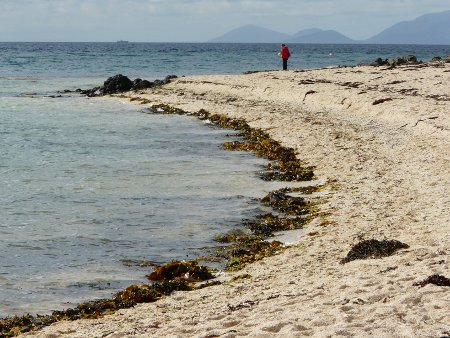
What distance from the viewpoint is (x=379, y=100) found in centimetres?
2441

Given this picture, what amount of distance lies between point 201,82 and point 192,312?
35277 mm

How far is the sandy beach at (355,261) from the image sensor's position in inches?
269

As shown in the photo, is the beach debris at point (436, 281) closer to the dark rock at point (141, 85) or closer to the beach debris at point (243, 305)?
the beach debris at point (243, 305)

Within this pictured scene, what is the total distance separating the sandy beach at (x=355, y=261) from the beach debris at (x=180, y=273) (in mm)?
394

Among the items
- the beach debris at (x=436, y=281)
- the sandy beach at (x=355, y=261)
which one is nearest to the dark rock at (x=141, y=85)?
the sandy beach at (x=355, y=261)

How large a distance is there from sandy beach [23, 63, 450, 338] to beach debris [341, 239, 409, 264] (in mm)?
172

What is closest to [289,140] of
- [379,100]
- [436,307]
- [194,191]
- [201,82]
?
[379,100]

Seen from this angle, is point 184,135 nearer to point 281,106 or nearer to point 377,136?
point 281,106

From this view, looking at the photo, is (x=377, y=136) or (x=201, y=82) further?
(x=201, y=82)

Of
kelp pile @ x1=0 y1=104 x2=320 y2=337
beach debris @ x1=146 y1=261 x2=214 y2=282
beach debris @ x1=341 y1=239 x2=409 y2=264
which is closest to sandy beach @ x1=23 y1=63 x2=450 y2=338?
beach debris @ x1=341 y1=239 x2=409 y2=264

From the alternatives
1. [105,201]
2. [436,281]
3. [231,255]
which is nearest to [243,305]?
[436,281]

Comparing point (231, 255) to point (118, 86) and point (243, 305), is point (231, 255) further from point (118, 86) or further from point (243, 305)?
point (118, 86)

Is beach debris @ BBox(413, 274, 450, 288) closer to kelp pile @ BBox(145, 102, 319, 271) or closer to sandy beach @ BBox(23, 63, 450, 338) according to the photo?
sandy beach @ BBox(23, 63, 450, 338)

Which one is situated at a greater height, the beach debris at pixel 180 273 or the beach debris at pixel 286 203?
the beach debris at pixel 286 203
